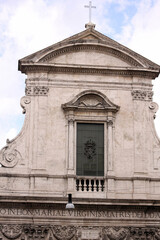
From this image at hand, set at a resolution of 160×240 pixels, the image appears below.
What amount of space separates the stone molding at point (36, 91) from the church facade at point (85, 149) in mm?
32

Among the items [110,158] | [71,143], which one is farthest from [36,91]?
[110,158]

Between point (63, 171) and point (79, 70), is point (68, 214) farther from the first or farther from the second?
point (79, 70)

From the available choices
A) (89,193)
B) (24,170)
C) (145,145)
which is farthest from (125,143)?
(24,170)

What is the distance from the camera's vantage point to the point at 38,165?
1983cm

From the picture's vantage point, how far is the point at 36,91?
20594 mm

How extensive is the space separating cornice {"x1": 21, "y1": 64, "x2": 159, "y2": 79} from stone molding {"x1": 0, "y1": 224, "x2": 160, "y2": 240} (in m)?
5.07

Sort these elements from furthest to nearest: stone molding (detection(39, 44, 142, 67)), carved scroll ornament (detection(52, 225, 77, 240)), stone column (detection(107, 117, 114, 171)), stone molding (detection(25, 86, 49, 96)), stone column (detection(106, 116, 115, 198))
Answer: stone molding (detection(39, 44, 142, 67))
stone molding (detection(25, 86, 49, 96))
stone column (detection(107, 117, 114, 171))
stone column (detection(106, 116, 115, 198))
carved scroll ornament (detection(52, 225, 77, 240))

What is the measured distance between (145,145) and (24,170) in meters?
3.94

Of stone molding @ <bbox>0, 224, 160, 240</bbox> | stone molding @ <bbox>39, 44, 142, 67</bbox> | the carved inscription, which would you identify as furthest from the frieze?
stone molding @ <bbox>0, 224, 160, 240</bbox>

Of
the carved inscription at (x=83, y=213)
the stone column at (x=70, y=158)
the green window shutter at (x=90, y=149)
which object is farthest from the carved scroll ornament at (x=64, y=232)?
the green window shutter at (x=90, y=149)

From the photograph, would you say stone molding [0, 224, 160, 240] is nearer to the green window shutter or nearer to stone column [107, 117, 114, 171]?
the green window shutter

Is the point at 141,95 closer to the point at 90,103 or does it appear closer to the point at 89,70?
the point at 90,103

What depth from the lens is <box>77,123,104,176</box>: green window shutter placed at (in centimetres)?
2011

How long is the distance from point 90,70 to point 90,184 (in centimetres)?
381
